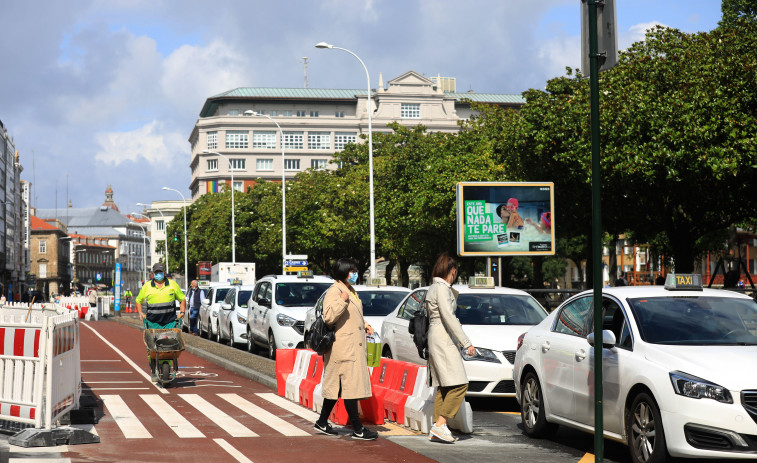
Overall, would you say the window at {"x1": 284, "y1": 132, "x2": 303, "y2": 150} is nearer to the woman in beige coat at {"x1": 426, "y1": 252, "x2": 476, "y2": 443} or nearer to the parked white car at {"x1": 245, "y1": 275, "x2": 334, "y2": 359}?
the parked white car at {"x1": 245, "y1": 275, "x2": 334, "y2": 359}

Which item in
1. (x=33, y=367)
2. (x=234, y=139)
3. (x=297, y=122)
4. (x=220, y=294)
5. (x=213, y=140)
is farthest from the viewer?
(x=213, y=140)

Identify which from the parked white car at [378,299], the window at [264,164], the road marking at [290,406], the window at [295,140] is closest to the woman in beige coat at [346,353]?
the road marking at [290,406]

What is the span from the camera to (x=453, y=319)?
1043 centimetres

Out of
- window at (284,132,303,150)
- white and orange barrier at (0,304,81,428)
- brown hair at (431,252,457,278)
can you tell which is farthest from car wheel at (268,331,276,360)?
window at (284,132,303,150)

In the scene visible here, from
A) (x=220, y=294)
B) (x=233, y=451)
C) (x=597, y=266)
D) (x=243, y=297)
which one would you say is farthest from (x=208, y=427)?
(x=220, y=294)

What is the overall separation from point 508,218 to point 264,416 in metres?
14.6

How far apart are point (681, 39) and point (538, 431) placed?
27305mm

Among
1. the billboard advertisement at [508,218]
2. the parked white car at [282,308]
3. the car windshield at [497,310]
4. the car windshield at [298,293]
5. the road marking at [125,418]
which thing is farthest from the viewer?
the billboard advertisement at [508,218]

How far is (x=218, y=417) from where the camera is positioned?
1255 centimetres

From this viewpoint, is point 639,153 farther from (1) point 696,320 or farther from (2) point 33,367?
(2) point 33,367

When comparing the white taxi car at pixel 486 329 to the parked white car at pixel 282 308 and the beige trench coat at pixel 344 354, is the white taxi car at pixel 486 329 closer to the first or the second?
the beige trench coat at pixel 344 354

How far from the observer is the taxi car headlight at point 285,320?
2169 centimetres

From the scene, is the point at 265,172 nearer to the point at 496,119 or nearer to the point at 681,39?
the point at 496,119

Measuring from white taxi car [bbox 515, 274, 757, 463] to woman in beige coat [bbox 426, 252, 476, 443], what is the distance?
96 cm
